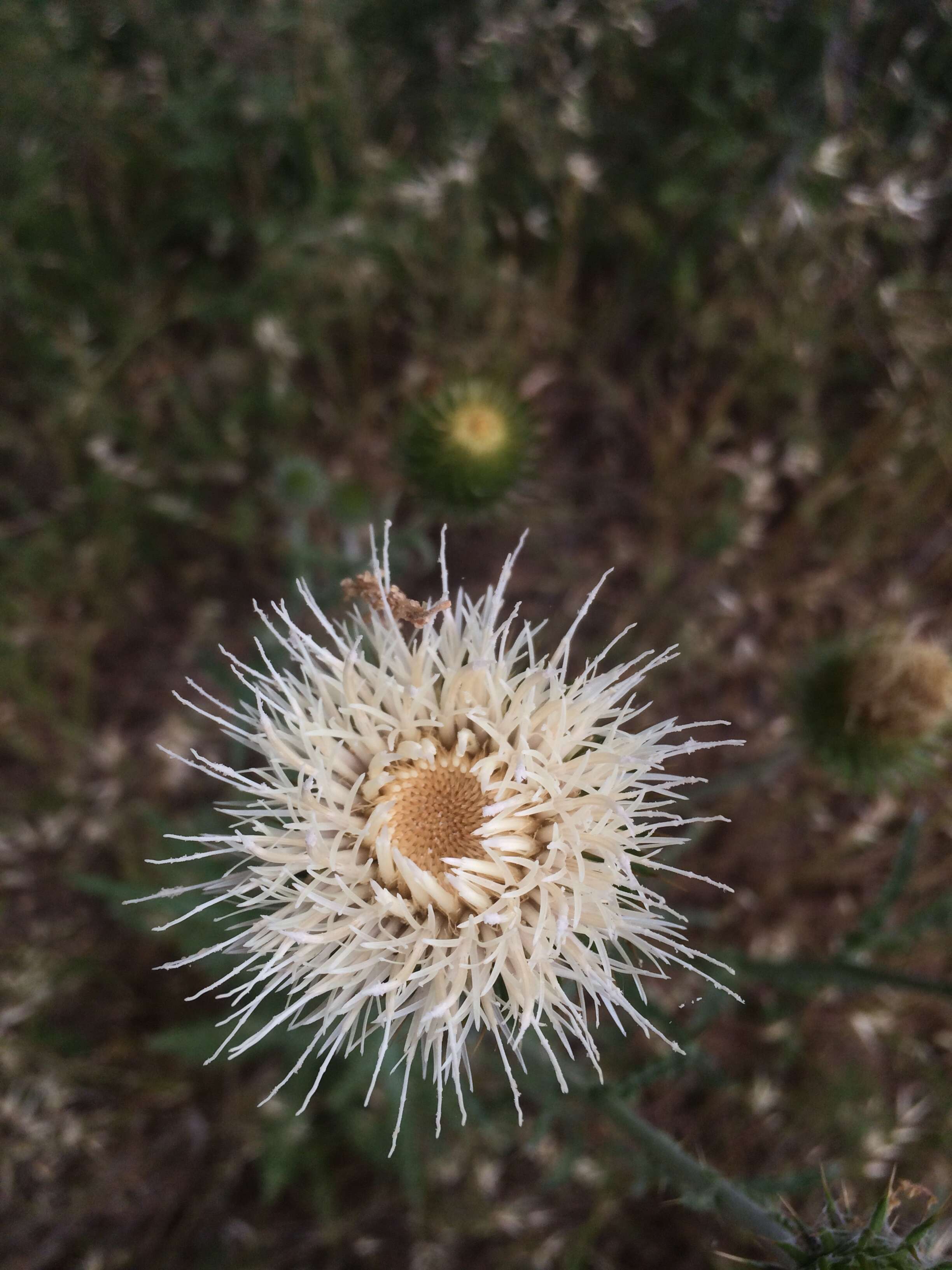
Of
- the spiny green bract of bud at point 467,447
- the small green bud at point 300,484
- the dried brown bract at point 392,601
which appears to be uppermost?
the dried brown bract at point 392,601

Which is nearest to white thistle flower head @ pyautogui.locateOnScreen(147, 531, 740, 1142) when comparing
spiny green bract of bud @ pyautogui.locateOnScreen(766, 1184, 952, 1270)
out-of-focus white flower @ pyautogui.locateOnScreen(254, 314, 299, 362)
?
spiny green bract of bud @ pyautogui.locateOnScreen(766, 1184, 952, 1270)

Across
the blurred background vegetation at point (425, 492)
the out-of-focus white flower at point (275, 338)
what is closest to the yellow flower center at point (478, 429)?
the blurred background vegetation at point (425, 492)

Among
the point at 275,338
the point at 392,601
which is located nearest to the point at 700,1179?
the point at 392,601

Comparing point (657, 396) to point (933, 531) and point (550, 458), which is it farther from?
point (933, 531)

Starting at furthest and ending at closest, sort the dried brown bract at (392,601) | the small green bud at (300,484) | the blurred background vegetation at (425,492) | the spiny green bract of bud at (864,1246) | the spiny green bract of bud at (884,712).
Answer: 1. the blurred background vegetation at (425,492)
2. the small green bud at (300,484)
3. the spiny green bract of bud at (884,712)
4. the dried brown bract at (392,601)
5. the spiny green bract of bud at (864,1246)

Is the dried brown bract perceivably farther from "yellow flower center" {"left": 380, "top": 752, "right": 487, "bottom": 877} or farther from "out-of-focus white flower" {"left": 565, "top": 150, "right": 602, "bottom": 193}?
"out-of-focus white flower" {"left": 565, "top": 150, "right": 602, "bottom": 193}

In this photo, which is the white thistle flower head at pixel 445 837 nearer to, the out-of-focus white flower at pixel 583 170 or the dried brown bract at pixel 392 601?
the dried brown bract at pixel 392 601
